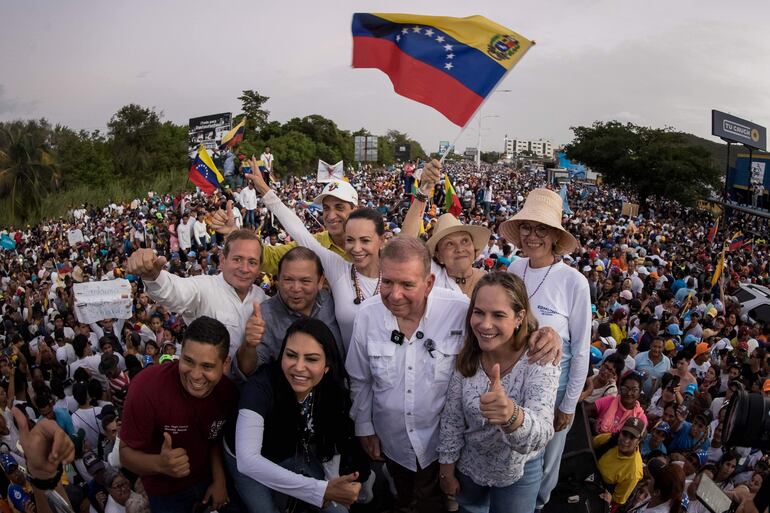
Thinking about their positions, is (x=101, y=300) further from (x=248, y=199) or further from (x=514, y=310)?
(x=248, y=199)

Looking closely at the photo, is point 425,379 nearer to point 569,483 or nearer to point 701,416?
point 569,483

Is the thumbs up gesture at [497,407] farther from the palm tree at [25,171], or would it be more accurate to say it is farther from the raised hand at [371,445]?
the palm tree at [25,171]

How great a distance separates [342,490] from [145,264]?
1460 mm

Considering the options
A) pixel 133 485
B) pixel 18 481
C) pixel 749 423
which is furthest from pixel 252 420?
pixel 18 481

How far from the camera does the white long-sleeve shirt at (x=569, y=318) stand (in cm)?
269

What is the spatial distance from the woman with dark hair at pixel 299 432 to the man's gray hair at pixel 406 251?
17.8 inches

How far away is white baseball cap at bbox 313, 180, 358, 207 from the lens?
349cm

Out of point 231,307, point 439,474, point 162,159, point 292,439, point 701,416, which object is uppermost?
point 162,159

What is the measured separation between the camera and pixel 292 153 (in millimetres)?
46219

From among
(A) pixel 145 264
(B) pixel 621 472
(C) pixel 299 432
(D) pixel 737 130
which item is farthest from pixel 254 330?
(D) pixel 737 130

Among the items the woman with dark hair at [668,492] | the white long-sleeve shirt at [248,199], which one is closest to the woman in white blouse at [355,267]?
the woman with dark hair at [668,492]

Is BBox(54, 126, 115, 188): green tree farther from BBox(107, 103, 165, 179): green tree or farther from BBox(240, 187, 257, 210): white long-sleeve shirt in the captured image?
BBox(240, 187, 257, 210): white long-sleeve shirt

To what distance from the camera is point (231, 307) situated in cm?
297

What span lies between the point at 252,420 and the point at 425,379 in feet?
2.52
